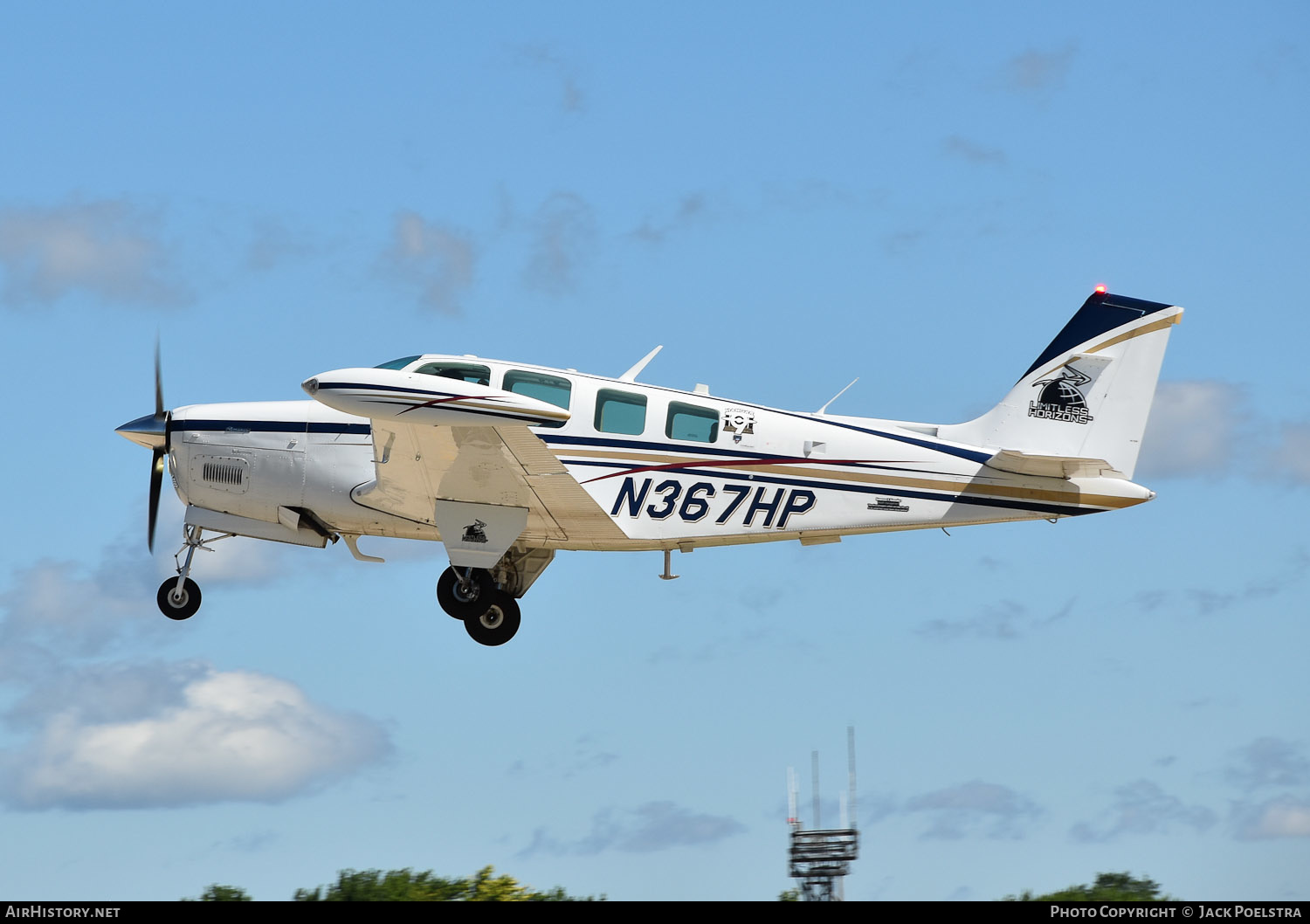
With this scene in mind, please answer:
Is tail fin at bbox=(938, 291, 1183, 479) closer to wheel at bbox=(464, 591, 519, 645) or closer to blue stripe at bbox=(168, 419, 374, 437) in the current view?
wheel at bbox=(464, 591, 519, 645)

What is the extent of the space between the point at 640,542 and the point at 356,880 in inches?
449

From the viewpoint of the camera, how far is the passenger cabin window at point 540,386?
56.6ft

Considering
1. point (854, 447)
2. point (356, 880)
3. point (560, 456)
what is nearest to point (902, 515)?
point (854, 447)

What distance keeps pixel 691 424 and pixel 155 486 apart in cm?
688

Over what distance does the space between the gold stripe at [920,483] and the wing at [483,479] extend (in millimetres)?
721

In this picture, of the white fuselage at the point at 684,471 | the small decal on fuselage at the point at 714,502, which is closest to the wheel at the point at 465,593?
the white fuselage at the point at 684,471

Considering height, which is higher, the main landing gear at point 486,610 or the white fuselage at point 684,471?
the white fuselage at point 684,471

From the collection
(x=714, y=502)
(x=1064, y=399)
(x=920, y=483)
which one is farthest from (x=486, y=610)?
(x=1064, y=399)

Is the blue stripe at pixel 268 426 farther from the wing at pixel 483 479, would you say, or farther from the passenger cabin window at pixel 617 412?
the passenger cabin window at pixel 617 412

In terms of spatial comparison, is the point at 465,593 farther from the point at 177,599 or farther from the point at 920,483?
the point at 920,483

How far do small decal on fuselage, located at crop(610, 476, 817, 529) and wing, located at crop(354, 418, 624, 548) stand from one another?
422mm

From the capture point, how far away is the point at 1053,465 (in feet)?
57.9

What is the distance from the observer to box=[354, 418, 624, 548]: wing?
15875 mm
